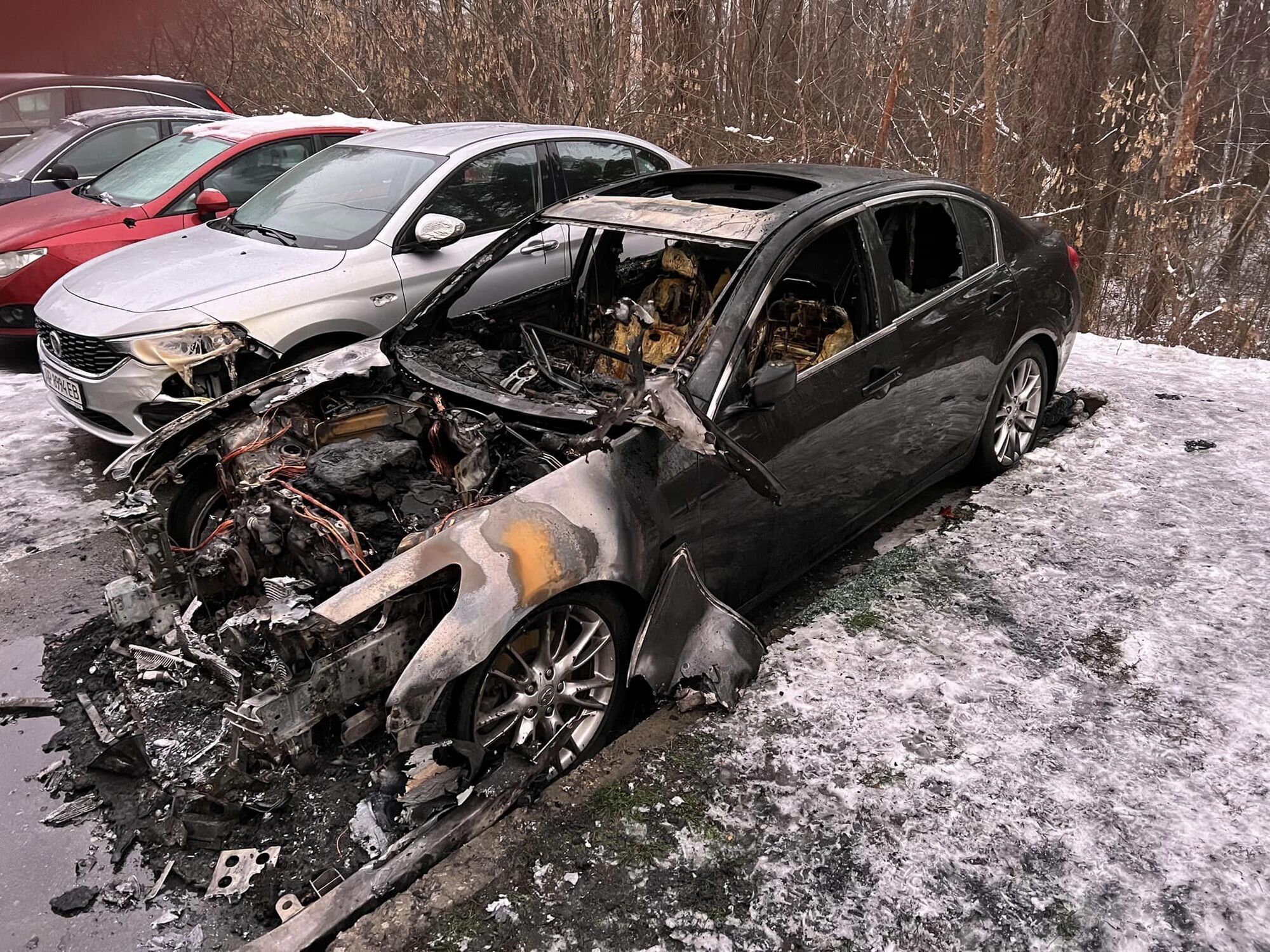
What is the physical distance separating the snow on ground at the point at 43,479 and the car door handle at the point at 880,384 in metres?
4.04

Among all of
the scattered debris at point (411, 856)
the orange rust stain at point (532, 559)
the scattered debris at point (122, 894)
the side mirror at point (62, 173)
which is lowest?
the scattered debris at point (122, 894)

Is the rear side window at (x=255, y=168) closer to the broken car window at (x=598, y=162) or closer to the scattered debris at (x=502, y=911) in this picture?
the broken car window at (x=598, y=162)

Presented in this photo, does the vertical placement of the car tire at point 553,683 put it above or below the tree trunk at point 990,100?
below

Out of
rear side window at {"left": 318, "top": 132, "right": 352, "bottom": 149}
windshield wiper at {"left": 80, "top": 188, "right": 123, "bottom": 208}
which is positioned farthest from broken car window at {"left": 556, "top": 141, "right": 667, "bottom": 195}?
windshield wiper at {"left": 80, "top": 188, "right": 123, "bottom": 208}

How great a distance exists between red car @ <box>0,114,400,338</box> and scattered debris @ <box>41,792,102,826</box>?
447 centimetres

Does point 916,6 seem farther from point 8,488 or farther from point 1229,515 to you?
point 8,488

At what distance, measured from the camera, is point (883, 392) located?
372cm

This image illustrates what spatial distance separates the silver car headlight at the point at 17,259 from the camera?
6.30 metres

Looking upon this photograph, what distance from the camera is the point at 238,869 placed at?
2.58 metres

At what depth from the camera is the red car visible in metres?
6.34

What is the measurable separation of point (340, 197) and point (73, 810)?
3.90 meters

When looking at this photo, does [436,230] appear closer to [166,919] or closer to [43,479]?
[43,479]

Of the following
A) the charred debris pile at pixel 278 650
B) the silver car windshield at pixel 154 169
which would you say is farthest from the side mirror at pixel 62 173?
the charred debris pile at pixel 278 650

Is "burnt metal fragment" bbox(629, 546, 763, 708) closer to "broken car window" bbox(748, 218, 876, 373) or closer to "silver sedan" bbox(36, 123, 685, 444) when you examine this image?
"broken car window" bbox(748, 218, 876, 373)
